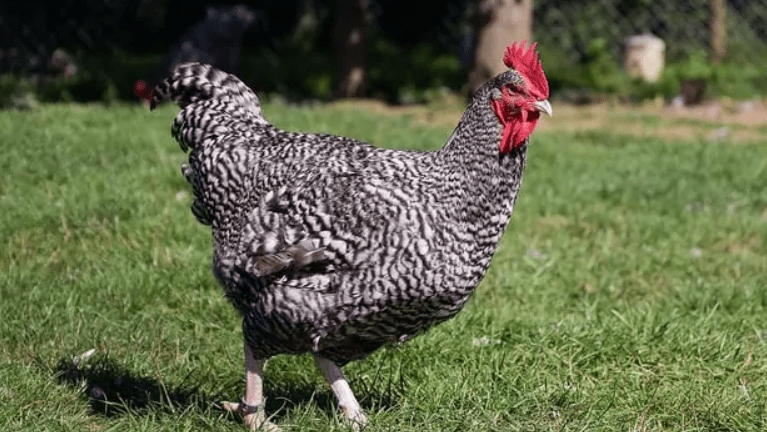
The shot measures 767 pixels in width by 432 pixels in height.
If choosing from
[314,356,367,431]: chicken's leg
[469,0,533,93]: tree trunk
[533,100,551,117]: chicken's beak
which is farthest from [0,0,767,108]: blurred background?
[533,100,551,117]: chicken's beak

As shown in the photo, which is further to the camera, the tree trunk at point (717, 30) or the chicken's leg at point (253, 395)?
the tree trunk at point (717, 30)

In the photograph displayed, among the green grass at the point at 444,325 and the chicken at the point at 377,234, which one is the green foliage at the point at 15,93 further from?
the chicken at the point at 377,234

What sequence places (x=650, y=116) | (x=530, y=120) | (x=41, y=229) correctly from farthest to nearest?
(x=650, y=116) < (x=41, y=229) < (x=530, y=120)

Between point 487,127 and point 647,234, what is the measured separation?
339 cm

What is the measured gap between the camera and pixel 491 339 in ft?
16.2

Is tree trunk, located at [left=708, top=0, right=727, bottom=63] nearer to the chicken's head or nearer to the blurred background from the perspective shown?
the blurred background

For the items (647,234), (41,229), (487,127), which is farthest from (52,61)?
(487,127)

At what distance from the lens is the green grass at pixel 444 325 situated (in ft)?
13.8

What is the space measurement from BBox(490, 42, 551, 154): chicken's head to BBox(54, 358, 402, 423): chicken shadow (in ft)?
3.79

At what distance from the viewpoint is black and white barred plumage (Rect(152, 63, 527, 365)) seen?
3617 mm

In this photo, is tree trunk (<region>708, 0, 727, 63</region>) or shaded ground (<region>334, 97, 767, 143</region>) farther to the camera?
tree trunk (<region>708, 0, 727, 63</region>)

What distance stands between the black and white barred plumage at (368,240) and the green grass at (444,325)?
0.43m

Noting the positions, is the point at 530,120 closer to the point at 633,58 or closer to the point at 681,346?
the point at 681,346

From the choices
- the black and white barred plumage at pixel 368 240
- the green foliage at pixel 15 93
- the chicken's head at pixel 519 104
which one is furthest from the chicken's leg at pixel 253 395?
the green foliage at pixel 15 93
